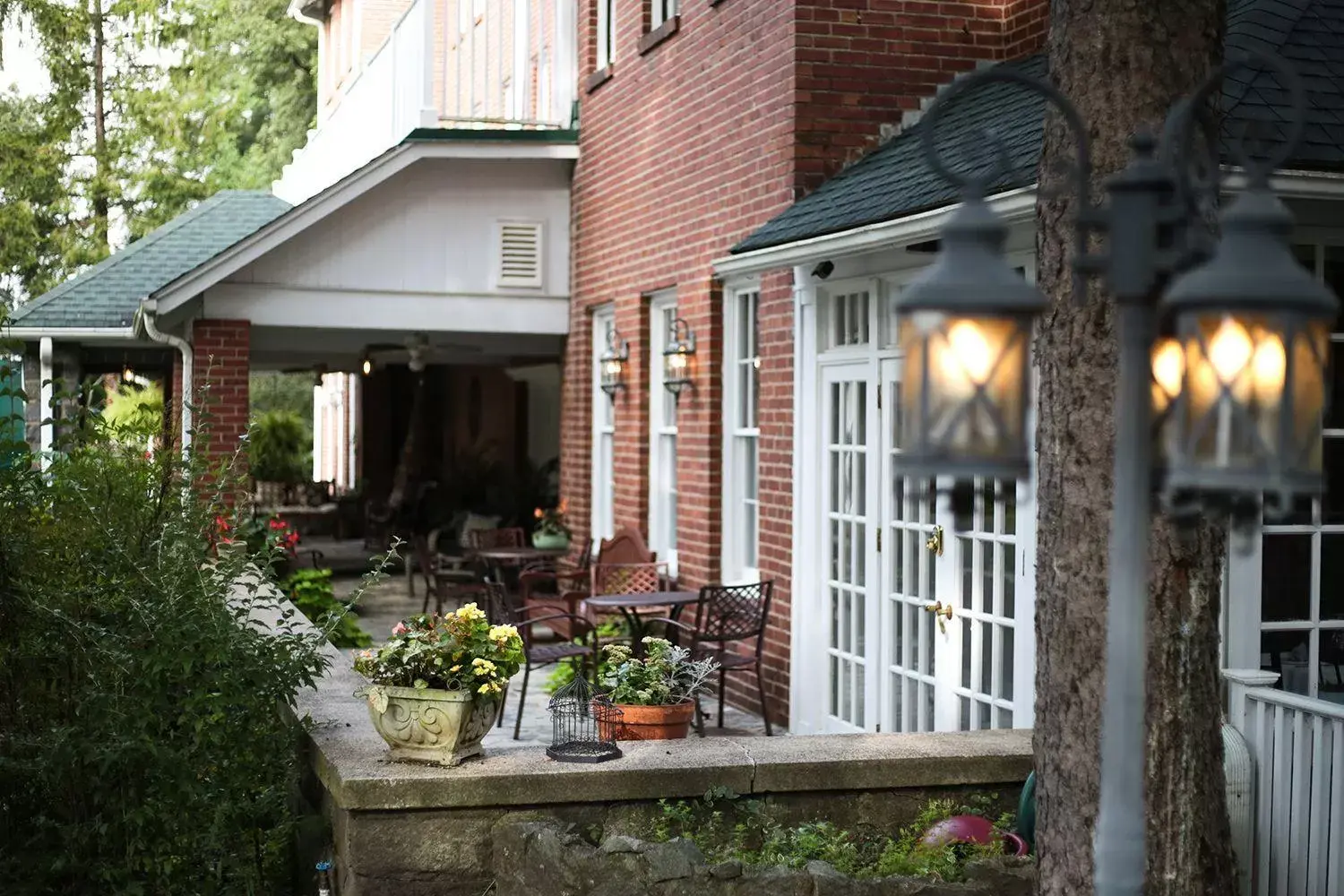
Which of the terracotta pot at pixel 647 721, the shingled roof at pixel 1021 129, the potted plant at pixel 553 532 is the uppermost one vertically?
the shingled roof at pixel 1021 129

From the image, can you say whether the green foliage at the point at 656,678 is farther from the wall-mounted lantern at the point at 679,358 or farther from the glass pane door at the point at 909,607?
the wall-mounted lantern at the point at 679,358

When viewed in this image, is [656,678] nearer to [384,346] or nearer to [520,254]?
[520,254]

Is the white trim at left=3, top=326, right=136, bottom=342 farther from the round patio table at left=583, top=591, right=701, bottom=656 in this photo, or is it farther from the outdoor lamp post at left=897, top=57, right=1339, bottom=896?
the outdoor lamp post at left=897, top=57, right=1339, bottom=896

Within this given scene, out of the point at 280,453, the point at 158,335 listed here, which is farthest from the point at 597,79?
the point at 280,453

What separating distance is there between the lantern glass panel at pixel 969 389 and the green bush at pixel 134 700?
4.20 metres

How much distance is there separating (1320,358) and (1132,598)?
0.45 meters

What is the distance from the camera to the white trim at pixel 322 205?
1259cm

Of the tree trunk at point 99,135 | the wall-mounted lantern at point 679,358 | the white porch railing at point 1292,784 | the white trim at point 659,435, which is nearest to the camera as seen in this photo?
the white porch railing at point 1292,784

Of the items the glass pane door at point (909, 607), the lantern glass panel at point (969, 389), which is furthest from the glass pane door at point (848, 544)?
the lantern glass panel at point (969, 389)

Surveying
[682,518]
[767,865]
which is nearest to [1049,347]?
[767,865]

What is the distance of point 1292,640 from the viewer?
631 cm

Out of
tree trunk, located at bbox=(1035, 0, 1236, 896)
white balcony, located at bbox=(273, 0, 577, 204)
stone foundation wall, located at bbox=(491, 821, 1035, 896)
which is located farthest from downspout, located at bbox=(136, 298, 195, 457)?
tree trunk, located at bbox=(1035, 0, 1236, 896)

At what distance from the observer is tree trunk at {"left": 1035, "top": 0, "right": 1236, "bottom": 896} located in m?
4.28

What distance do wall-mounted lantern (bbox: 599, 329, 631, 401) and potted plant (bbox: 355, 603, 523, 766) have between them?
258 inches
